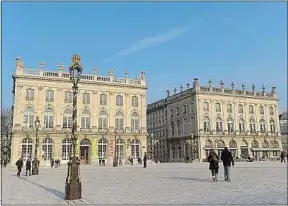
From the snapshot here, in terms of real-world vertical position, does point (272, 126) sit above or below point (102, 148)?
above

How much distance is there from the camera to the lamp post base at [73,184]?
442 inches

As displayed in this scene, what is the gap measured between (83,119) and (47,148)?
22.7 ft

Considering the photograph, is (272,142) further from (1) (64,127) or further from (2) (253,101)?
(1) (64,127)

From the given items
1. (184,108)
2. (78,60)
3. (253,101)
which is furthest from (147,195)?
(253,101)

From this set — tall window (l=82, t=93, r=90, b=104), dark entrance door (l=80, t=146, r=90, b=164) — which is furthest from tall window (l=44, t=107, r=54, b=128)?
dark entrance door (l=80, t=146, r=90, b=164)

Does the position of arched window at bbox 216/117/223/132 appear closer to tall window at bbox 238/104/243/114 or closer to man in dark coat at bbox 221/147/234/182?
tall window at bbox 238/104/243/114

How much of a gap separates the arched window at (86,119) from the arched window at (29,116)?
7.41 meters

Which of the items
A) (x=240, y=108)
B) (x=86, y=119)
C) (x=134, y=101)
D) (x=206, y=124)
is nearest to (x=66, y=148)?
(x=86, y=119)

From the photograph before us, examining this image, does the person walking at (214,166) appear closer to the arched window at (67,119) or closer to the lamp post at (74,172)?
the lamp post at (74,172)

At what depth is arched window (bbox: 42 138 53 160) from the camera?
1955 inches

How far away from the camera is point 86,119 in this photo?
52.9 m

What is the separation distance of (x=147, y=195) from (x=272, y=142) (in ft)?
218

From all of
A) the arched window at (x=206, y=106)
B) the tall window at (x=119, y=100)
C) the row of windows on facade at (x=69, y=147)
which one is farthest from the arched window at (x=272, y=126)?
the tall window at (x=119, y=100)

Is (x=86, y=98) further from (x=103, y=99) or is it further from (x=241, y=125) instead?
(x=241, y=125)
